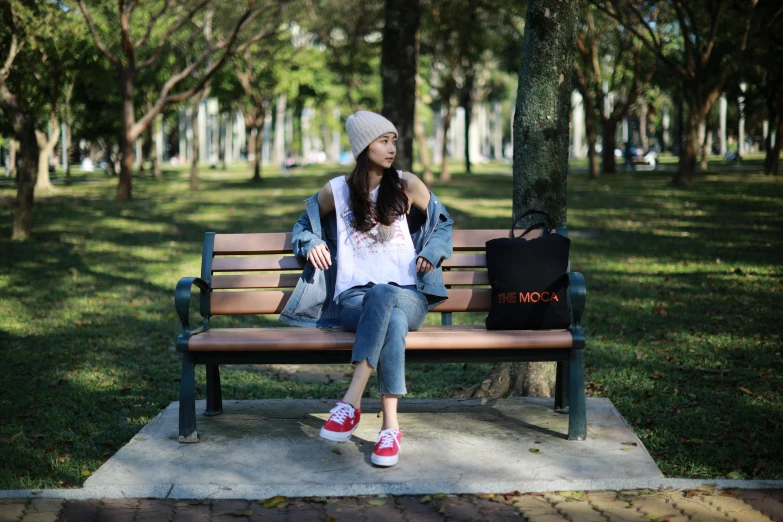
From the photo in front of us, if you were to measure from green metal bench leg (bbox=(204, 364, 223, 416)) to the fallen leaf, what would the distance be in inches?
49.5

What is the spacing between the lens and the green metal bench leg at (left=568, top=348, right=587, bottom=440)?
4531 mm

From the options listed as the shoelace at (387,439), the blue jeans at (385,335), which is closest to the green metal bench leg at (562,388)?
the blue jeans at (385,335)

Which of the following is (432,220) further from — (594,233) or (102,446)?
(594,233)

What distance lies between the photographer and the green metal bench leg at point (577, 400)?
178 inches

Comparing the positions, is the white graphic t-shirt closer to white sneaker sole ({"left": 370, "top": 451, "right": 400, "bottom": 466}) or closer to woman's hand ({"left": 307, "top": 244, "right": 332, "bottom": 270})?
woman's hand ({"left": 307, "top": 244, "right": 332, "bottom": 270})

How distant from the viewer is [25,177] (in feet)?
48.5

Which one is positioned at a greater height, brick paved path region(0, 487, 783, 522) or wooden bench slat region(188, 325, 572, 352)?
wooden bench slat region(188, 325, 572, 352)

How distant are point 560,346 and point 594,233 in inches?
452

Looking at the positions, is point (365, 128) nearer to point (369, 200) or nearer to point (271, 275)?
point (369, 200)

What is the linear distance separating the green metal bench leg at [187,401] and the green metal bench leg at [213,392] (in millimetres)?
441

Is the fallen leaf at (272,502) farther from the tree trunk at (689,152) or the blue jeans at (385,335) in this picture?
the tree trunk at (689,152)

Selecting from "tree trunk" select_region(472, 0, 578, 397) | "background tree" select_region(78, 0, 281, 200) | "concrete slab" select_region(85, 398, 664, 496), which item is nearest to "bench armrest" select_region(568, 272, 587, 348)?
"concrete slab" select_region(85, 398, 664, 496)

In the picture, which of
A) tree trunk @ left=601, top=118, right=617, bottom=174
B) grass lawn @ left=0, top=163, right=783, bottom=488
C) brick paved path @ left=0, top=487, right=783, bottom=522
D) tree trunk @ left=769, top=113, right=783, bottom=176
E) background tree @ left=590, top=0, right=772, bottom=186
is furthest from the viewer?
tree trunk @ left=601, top=118, right=617, bottom=174

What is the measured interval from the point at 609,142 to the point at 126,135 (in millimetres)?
19447
